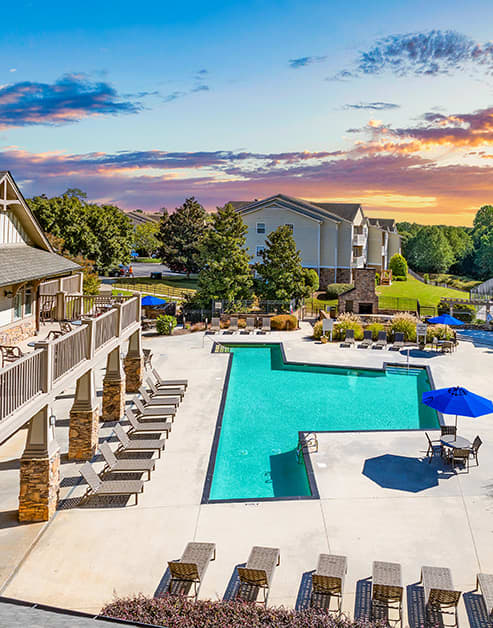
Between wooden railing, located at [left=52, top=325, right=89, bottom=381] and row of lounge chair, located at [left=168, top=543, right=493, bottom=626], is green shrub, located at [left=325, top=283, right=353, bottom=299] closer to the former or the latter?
wooden railing, located at [left=52, top=325, right=89, bottom=381]

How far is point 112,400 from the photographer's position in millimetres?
17375

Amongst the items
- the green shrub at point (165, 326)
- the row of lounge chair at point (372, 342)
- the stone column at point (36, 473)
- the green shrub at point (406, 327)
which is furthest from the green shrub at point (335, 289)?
the stone column at point (36, 473)

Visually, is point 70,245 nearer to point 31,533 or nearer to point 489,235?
point 31,533

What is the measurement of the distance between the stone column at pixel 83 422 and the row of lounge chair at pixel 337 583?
6.20 m

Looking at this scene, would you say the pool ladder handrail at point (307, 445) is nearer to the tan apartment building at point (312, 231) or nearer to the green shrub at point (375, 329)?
the green shrub at point (375, 329)

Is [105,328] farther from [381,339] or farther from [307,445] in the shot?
[381,339]

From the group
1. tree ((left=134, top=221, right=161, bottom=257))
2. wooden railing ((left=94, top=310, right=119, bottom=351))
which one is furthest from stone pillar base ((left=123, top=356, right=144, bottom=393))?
tree ((left=134, top=221, right=161, bottom=257))

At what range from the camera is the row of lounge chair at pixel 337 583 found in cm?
797

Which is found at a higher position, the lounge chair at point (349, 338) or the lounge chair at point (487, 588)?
the lounge chair at point (349, 338)

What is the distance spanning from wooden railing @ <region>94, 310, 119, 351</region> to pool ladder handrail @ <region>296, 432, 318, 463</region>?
6605 millimetres

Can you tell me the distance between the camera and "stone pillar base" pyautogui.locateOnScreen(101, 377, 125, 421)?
17.4 metres

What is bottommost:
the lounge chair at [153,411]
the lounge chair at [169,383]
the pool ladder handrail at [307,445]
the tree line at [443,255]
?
the pool ladder handrail at [307,445]

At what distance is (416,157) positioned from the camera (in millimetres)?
63969

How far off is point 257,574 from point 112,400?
10.3 m
